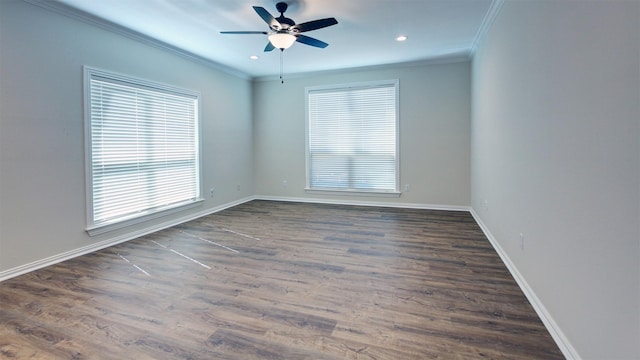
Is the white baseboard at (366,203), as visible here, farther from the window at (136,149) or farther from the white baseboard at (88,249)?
the window at (136,149)

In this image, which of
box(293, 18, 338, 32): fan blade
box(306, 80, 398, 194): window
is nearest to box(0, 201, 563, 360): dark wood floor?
box(306, 80, 398, 194): window

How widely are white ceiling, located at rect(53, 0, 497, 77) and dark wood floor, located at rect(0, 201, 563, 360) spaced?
258 cm

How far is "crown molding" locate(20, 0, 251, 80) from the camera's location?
10.2 feet

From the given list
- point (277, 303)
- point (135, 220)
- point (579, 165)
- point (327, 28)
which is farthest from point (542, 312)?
point (135, 220)

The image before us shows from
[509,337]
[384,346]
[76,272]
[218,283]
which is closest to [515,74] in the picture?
[509,337]

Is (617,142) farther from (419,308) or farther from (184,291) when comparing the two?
(184,291)

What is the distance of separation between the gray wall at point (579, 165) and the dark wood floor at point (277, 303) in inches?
16.4

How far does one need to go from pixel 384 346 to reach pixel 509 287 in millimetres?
1325

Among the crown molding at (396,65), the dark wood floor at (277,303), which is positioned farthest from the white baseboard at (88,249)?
the crown molding at (396,65)

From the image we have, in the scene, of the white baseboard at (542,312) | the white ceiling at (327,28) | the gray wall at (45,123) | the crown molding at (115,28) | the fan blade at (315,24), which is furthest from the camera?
the white ceiling at (327,28)

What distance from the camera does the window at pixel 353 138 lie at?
19.1 feet

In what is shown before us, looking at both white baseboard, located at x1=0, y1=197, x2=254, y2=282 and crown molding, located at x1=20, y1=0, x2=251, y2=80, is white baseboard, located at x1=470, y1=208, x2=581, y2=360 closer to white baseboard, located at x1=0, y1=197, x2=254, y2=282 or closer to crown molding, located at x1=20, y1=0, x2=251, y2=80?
white baseboard, located at x1=0, y1=197, x2=254, y2=282

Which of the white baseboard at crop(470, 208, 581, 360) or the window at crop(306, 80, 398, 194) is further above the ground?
the window at crop(306, 80, 398, 194)

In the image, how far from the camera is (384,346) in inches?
71.4
